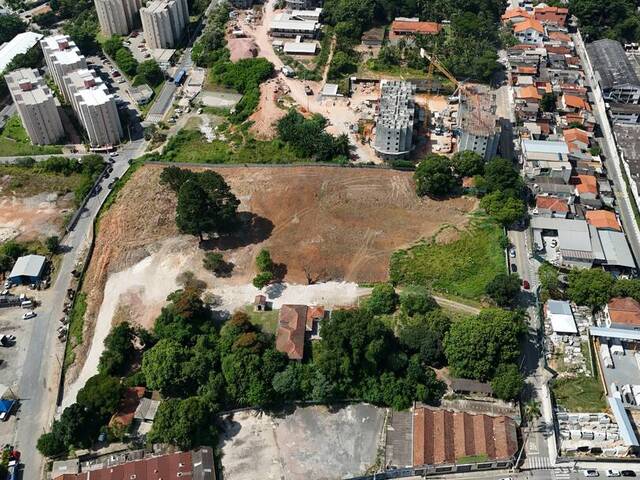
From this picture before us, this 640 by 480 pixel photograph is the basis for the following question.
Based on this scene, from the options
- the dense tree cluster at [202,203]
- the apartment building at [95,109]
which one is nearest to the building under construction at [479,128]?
the dense tree cluster at [202,203]

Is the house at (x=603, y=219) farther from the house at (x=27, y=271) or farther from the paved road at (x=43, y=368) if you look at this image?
the house at (x=27, y=271)

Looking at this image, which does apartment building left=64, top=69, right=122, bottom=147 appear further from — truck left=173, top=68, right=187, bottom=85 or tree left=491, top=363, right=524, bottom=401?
tree left=491, top=363, right=524, bottom=401

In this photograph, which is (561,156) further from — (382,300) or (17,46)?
(17,46)

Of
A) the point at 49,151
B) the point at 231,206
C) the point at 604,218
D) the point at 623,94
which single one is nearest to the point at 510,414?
the point at 604,218

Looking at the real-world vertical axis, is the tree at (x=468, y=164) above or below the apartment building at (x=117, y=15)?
below

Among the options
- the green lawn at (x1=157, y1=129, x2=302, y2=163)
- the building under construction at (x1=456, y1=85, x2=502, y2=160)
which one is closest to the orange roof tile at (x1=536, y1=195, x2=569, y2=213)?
the building under construction at (x1=456, y1=85, x2=502, y2=160)

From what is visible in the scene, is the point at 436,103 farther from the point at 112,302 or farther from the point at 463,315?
the point at 112,302

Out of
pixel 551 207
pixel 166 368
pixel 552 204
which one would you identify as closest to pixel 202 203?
pixel 166 368

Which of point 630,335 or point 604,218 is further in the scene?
point 604,218
